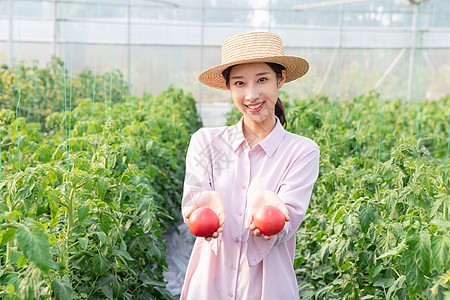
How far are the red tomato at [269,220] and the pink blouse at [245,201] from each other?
0.09 metres

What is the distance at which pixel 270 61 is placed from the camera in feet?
5.17

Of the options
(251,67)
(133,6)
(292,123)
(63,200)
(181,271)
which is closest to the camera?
(251,67)

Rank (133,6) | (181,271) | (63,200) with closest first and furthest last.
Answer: (63,200) → (181,271) → (133,6)

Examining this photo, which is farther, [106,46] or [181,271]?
[106,46]

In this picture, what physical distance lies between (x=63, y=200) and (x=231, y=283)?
2.55ft

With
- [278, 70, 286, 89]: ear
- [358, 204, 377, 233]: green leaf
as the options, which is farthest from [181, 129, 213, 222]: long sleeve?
[358, 204, 377, 233]: green leaf

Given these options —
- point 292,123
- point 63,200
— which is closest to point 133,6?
point 292,123

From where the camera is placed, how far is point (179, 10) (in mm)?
11414

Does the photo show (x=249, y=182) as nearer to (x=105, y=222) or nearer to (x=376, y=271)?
(x=105, y=222)

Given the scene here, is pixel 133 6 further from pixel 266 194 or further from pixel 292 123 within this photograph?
pixel 266 194

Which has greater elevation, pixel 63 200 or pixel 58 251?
pixel 63 200

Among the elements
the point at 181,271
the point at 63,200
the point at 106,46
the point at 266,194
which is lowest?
the point at 181,271

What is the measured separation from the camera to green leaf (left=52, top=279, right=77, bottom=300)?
1.50 m

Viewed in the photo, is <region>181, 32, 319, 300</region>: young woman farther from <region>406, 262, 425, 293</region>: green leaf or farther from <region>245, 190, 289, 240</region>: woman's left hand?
<region>406, 262, 425, 293</region>: green leaf
